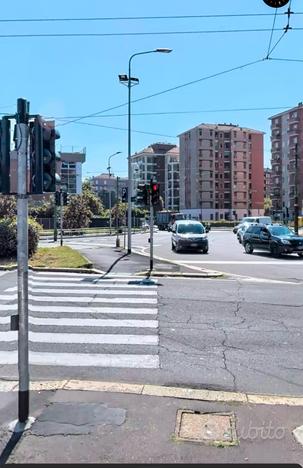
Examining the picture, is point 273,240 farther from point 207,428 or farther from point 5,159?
point 5,159

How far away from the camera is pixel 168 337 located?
820cm

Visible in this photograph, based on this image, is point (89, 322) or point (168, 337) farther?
point (89, 322)

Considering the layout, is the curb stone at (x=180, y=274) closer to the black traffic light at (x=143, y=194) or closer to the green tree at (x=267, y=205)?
the black traffic light at (x=143, y=194)

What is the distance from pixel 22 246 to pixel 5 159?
803mm

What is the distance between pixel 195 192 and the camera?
5320 inches

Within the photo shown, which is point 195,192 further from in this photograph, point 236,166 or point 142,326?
point 142,326

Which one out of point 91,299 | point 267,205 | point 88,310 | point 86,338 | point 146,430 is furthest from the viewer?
point 267,205

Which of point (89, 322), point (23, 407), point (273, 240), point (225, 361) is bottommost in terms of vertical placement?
point (225, 361)

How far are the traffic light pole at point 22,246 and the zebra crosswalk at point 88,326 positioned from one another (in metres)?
2.04

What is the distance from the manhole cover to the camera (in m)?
4.32

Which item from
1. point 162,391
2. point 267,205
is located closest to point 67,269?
point 162,391

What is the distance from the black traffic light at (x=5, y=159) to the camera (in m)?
4.70

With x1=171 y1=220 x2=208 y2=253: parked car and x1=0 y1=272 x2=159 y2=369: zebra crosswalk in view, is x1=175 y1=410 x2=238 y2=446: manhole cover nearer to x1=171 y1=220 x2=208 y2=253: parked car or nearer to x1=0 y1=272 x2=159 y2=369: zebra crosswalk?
x1=0 y1=272 x2=159 y2=369: zebra crosswalk

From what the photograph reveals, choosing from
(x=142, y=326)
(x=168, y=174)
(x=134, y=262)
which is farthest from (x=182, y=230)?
(x=168, y=174)
